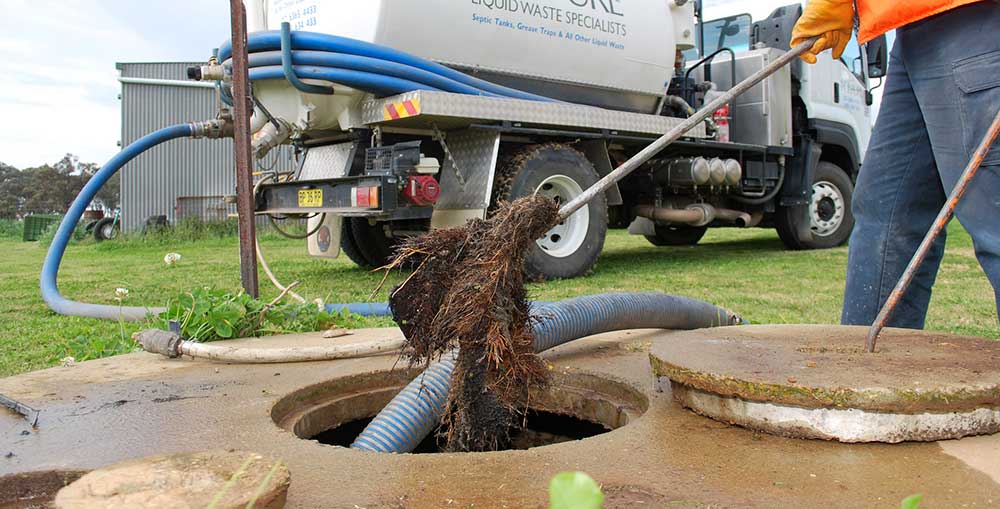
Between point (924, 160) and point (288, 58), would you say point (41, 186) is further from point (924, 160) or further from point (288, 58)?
point (924, 160)

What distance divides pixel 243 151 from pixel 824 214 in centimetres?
728

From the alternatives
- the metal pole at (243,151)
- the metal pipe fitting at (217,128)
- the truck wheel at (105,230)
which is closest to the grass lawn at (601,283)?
the metal pole at (243,151)

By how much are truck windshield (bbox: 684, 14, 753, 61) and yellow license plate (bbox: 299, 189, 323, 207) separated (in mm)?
5010

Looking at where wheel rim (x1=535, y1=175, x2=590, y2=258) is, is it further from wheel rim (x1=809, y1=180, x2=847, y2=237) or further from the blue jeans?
wheel rim (x1=809, y1=180, x2=847, y2=237)

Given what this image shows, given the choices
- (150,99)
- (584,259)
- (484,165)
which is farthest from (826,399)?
(150,99)

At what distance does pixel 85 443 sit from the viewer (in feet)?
5.43

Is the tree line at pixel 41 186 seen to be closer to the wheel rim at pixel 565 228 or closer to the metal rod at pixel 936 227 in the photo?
the wheel rim at pixel 565 228

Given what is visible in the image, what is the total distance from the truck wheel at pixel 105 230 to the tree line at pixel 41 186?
16.6 m

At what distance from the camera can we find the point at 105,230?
14.8 m

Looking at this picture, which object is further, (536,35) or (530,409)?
(536,35)

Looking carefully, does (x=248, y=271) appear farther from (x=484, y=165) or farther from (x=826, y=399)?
(x=826, y=399)

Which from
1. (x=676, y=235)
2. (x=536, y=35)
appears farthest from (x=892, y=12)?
(x=676, y=235)

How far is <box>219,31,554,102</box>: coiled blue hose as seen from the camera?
498 cm

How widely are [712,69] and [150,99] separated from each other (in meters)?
11.5
